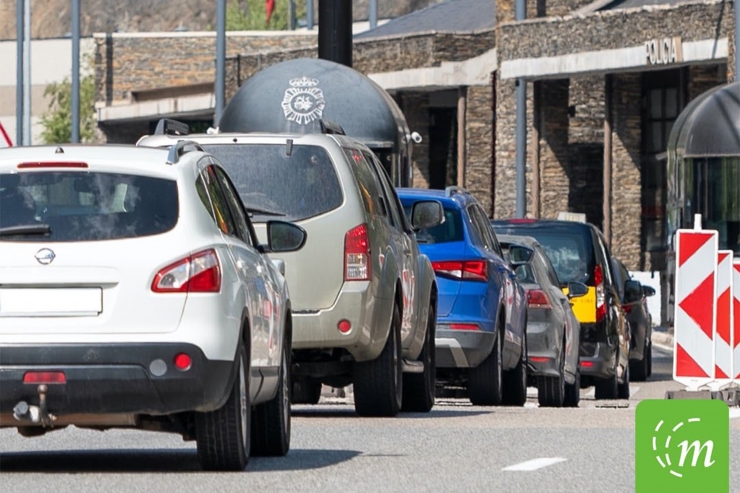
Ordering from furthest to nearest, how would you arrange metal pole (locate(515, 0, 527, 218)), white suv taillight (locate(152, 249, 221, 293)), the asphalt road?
metal pole (locate(515, 0, 527, 218))
white suv taillight (locate(152, 249, 221, 293))
the asphalt road

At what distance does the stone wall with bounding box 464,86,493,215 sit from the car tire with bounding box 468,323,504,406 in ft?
129

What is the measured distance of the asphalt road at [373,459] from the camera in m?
9.62

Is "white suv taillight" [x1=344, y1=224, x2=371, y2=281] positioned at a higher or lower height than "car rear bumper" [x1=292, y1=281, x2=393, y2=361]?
higher

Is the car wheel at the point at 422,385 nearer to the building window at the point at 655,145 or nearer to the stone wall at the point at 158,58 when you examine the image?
the building window at the point at 655,145

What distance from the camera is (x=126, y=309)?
966cm

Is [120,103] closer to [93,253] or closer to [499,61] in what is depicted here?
[499,61]

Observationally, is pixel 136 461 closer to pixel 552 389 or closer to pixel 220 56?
pixel 552 389

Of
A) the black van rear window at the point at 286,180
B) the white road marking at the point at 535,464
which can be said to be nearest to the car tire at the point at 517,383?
the black van rear window at the point at 286,180

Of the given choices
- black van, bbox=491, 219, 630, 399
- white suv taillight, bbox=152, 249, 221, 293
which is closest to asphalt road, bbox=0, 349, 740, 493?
white suv taillight, bbox=152, 249, 221, 293

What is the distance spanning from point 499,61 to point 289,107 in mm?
27617

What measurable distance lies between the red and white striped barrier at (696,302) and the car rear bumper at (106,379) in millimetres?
8744

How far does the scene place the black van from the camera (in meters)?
22.2

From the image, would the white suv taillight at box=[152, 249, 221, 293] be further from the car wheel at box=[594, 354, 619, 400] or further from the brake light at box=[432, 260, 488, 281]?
the car wheel at box=[594, 354, 619, 400]

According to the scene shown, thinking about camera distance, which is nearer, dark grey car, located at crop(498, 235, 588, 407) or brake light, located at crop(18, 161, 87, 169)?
brake light, located at crop(18, 161, 87, 169)
